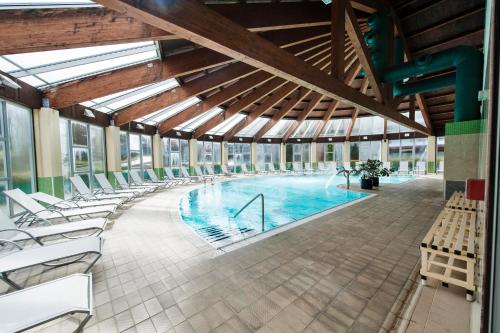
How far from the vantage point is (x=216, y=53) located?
15.7 ft

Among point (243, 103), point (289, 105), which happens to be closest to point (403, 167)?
point (289, 105)

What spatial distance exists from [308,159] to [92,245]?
17008mm

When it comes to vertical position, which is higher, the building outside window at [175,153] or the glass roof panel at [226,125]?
the glass roof panel at [226,125]

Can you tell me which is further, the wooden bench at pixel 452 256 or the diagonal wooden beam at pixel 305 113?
the diagonal wooden beam at pixel 305 113

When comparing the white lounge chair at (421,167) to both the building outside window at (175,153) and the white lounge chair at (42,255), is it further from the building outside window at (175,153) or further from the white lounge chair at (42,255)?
the white lounge chair at (42,255)

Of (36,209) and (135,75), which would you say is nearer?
(36,209)

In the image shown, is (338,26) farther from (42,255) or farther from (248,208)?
(42,255)

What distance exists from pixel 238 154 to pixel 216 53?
1160 centimetres

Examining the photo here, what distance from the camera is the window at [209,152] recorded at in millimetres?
13914

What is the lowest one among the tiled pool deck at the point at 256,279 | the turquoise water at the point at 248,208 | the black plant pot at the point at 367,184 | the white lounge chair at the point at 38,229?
the turquoise water at the point at 248,208

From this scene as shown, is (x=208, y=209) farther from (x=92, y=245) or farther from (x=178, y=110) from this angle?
(x=178, y=110)

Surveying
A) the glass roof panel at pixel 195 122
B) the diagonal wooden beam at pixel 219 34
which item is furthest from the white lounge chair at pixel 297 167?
the diagonal wooden beam at pixel 219 34

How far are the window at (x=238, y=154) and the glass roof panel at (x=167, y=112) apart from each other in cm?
614

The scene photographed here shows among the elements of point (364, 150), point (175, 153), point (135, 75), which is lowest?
point (175, 153)
